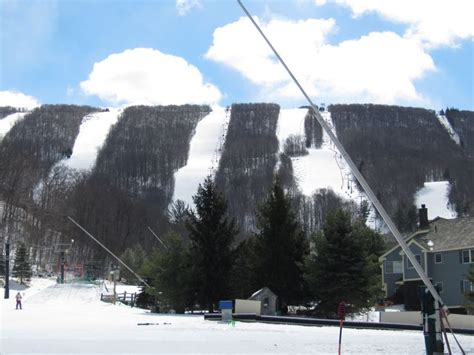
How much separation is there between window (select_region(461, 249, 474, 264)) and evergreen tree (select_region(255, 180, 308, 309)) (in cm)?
1809

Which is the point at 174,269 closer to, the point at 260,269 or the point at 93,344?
the point at 260,269

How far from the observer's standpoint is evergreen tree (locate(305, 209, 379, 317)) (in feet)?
123

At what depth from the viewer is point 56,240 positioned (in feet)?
383

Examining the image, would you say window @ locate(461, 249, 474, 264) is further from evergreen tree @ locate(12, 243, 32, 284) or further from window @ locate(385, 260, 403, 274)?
evergreen tree @ locate(12, 243, 32, 284)

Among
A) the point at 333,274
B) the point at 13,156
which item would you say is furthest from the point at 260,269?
the point at 13,156

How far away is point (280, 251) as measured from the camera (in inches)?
1604

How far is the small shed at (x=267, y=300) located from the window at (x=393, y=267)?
2862 centimetres

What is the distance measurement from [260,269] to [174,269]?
652 cm

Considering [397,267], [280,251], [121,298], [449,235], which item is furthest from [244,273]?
[397,267]

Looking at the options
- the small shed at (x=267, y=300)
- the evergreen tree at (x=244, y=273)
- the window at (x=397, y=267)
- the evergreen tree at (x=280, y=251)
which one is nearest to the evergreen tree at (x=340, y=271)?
the evergreen tree at (x=280, y=251)

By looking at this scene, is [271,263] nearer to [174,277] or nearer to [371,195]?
[174,277]

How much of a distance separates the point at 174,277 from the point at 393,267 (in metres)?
28.4

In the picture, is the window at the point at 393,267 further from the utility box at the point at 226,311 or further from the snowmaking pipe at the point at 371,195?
the snowmaking pipe at the point at 371,195

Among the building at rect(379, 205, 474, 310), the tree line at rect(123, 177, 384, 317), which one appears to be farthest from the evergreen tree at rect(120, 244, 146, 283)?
the tree line at rect(123, 177, 384, 317)
